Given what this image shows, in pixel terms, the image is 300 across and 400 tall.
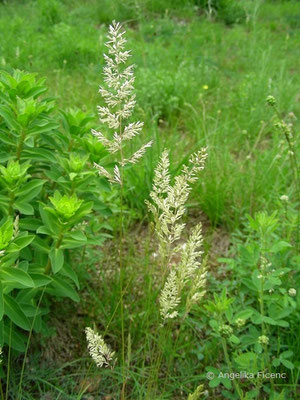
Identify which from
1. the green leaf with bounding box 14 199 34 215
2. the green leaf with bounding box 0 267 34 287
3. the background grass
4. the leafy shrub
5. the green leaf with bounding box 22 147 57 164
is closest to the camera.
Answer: the green leaf with bounding box 0 267 34 287

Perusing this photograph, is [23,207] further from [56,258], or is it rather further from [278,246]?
[278,246]

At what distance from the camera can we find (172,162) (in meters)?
2.90

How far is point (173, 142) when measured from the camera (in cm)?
315

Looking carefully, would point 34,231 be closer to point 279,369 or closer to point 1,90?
point 1,90

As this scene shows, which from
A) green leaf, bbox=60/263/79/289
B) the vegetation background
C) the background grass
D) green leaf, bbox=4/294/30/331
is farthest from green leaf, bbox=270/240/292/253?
green leaf, bbox=4/294/30/331

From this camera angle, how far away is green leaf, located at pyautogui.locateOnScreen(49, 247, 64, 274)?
62.7 inches

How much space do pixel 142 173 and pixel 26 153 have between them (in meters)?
1.04

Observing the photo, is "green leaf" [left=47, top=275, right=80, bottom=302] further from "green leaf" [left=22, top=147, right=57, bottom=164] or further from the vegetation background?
"green leaf" [left=22, top=147, right=57, bottom=164]

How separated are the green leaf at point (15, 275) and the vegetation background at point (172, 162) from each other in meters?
0.38

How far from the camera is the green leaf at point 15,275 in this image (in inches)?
56.4

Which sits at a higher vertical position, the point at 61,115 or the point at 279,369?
the point at 61,115

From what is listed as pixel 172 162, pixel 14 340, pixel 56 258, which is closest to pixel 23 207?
pixel 56 258

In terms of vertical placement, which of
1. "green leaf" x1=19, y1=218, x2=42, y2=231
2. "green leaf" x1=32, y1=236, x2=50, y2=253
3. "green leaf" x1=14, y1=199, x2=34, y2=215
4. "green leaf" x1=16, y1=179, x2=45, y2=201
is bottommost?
"green leaf" x1=32, y1=236, x2=50, y2=253

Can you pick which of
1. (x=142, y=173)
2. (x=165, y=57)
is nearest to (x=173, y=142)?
(x=142, y=173)
